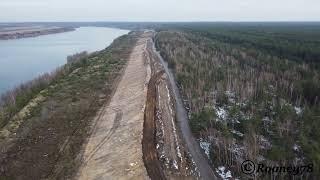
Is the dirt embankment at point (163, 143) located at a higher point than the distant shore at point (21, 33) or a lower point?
higher

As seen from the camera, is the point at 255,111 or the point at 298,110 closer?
the point at 255,111

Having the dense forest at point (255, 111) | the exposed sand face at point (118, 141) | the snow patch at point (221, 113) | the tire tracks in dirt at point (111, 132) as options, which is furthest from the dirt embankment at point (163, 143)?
the snow patch at point (221, 113)

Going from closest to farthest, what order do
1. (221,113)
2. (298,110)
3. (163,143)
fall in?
1. (163,143)
2. (221,113)
3. (298,110)

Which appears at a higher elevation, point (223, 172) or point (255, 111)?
point (255, 111)

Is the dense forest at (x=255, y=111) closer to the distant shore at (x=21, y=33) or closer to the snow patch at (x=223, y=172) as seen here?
the snow patch at (x=223, y=172)

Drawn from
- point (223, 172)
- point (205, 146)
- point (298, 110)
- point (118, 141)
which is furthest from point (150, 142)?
point (298, 110)

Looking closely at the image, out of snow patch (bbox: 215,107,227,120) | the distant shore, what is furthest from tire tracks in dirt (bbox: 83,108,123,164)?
the distant shore

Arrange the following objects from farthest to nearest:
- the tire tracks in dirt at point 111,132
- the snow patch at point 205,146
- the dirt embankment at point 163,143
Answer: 1. the tire tracks in dirt at point 111,132
2. the snow patch at point 205,146
3. the dirt embankment at point 163,143

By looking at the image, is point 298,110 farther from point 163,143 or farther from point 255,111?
point 163,143
